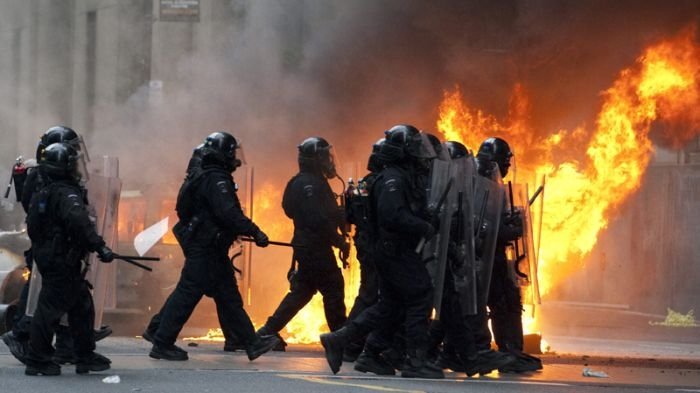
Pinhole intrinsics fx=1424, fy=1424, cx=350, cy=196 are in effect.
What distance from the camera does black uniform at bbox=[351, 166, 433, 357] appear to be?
8266 millimetres

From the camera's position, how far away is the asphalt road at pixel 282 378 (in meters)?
7.90

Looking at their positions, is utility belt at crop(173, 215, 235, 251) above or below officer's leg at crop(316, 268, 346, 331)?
above

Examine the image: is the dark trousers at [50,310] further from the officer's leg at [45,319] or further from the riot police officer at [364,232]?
the riot police officer at [364,232]

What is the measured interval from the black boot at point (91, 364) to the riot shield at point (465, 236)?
2181 mm

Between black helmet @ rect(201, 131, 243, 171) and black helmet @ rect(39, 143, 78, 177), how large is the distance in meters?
1.22

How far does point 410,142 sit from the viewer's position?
8500 millimetres

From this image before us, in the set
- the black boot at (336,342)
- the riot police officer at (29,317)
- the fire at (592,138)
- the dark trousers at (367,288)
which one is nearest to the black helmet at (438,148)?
the dark trousers at (367,288)

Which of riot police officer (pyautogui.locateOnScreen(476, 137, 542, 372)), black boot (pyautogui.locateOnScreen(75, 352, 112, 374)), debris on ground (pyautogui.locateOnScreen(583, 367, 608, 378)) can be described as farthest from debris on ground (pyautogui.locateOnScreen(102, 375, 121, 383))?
debris on ground (pyautogui.locateOnScreen(583, 367, 608, 378))

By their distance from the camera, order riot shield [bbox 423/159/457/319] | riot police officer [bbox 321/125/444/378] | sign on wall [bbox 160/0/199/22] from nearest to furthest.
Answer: riot police officer [bbox 321/125/444/378], riot shield [bbox 423/159/457/319], sign on wall [bbox 160/0/199/22]

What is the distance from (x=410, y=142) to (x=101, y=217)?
2.22m

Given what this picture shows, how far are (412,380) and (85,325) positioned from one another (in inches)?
76.8

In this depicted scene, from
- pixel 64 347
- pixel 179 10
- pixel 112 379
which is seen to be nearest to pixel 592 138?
pixel 179 10

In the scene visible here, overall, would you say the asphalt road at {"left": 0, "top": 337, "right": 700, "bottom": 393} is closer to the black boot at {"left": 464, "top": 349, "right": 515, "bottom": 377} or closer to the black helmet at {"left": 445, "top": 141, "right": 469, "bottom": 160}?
the black boot at {"left": 464, "top": 349, "right": 515, "bottom": 377}

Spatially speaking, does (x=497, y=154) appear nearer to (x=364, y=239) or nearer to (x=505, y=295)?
(x=505, y=295)
